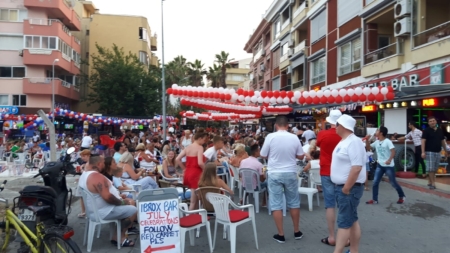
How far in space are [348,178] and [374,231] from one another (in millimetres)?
2687

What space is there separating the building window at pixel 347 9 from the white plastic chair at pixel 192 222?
1735 centimetres

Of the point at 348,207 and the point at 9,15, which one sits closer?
the point at 348,207

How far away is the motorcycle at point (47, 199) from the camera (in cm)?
511

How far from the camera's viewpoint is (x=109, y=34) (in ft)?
152

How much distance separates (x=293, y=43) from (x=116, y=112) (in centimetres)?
1882

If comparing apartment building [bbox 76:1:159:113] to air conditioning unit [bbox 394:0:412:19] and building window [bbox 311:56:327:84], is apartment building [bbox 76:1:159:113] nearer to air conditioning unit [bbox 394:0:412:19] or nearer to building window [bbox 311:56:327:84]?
building window [bbox 311:56:327:84]

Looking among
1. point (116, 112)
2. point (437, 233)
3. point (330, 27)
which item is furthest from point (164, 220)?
point (116, 112)

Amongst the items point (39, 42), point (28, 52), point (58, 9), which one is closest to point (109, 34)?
point (58, 9)

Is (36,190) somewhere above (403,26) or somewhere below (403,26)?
below

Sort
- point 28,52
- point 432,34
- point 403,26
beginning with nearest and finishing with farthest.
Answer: point 432,34, point 403,26, point 28,52

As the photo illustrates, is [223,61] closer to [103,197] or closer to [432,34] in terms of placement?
[432,34]

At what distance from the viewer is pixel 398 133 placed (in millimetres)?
16297

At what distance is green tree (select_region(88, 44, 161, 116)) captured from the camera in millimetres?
40094

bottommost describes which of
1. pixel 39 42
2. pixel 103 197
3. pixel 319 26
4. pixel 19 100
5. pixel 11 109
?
pixel 103 197
